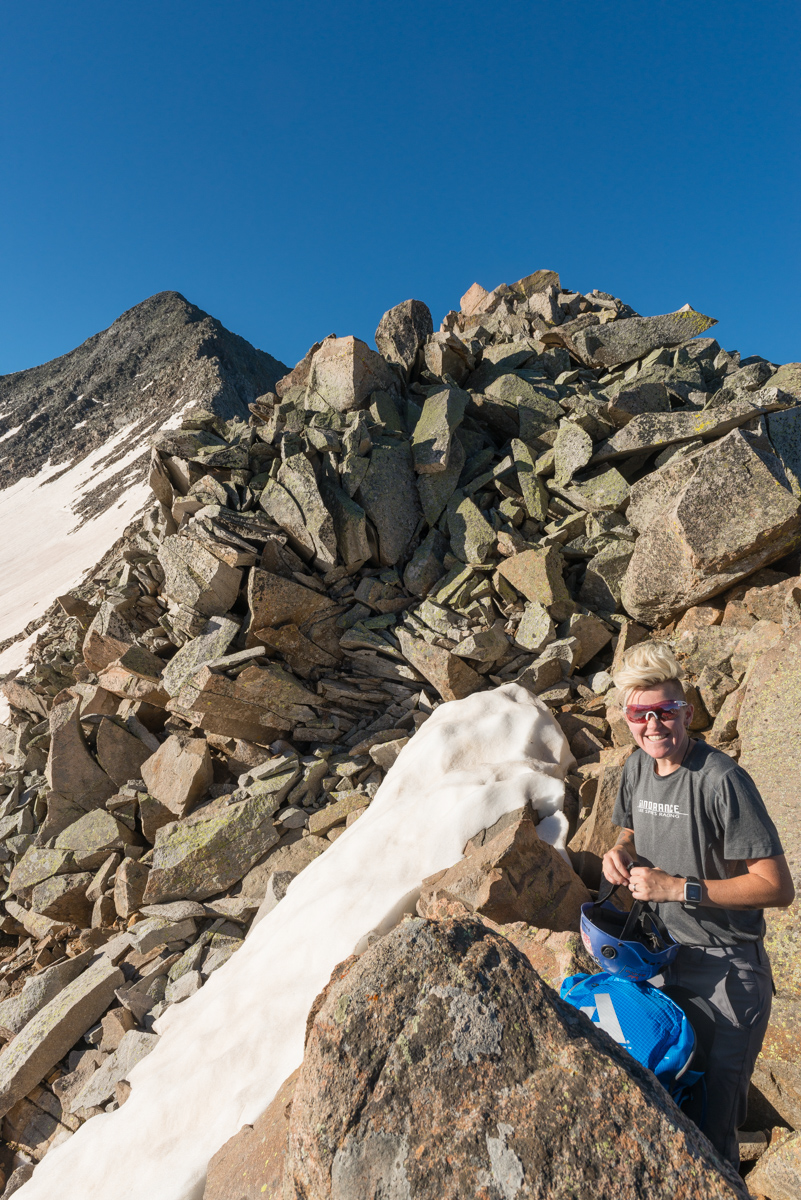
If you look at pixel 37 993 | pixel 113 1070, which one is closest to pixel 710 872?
pixel 113 1070

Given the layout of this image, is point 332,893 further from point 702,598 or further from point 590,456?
point 590,456

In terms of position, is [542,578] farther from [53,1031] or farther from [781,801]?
[53,1031]

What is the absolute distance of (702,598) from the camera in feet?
31.5

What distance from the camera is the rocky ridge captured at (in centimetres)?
789

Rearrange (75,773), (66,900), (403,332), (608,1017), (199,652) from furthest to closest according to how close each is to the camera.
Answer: (403,332) → (75,773) → (199,652) → (66,900) → (608,1017)

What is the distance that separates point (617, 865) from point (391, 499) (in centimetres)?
1009

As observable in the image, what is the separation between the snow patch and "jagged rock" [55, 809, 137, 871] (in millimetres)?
3691

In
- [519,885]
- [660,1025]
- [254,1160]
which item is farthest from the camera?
[519,885]

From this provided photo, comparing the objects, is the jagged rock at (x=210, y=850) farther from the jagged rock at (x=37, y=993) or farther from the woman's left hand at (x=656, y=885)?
the woman's left hand at (x=656, y=885)

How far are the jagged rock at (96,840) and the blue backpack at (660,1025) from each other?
30.6 feet

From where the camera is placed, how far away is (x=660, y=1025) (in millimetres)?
3035

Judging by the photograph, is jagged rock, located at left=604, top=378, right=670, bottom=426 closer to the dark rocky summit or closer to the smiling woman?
the smiling woman

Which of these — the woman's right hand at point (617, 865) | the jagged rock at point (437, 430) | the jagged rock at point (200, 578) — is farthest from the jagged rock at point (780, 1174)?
the jagged rock at point (437, 430)

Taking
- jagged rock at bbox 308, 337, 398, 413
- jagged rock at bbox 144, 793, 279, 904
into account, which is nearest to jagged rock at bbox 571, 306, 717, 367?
jagged rock at bbox 308, 337, 398, 413
